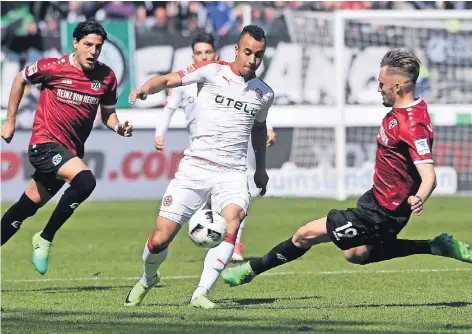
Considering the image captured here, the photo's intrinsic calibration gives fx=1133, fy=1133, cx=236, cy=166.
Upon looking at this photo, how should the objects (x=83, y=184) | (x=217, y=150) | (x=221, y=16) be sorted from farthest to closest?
(x=221, y=16) → (x=83, y=184) → (x=217, y=150)

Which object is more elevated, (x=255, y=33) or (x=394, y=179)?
(x=255, y=33)

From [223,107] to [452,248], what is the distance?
2.05 metres

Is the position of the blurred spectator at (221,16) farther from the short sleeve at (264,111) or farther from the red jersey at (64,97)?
the short sleeve at (264,111)

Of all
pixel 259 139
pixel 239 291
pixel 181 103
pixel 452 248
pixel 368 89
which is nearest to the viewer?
pixel 452 248

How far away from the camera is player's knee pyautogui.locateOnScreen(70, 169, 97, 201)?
1000 centimetres

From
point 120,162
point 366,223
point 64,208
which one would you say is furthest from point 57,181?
point 120,162

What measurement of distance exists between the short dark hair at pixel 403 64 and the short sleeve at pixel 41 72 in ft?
11.5

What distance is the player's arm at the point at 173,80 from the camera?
27.5 ft

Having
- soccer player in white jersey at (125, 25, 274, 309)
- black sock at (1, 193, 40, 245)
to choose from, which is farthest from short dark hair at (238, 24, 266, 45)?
black sock at (1, 193, 40, 245)

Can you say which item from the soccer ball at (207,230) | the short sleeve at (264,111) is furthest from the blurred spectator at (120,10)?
the soccer ball at (207,230)

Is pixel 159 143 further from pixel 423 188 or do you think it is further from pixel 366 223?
pixel 423 188

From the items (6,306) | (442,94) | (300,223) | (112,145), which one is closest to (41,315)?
(6,306)

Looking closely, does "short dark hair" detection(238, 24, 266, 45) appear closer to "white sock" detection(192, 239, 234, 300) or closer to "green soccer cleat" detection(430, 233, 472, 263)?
"white sock" detection(192, 239, 234, 300)

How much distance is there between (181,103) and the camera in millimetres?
11727
